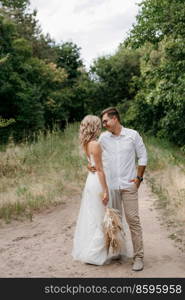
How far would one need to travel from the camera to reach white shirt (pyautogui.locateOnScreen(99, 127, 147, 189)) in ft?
19.2

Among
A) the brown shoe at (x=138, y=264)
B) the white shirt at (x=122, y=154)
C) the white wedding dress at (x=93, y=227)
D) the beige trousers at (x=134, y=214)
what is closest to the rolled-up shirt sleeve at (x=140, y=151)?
the white shirt at (x=122, y=154)

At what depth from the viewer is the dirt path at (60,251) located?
19.2ft

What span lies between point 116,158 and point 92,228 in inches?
37.4

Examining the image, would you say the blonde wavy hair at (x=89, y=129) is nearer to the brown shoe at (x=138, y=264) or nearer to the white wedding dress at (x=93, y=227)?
the white wedding dress at (x=93, y=227)

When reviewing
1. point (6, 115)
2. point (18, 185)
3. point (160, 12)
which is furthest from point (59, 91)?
point (18, 185)

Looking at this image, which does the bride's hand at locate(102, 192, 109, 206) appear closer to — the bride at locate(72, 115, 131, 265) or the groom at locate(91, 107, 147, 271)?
the bride at locate(72, 115, 131, 265)

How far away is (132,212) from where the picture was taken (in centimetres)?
582

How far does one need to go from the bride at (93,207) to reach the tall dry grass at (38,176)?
353 cm

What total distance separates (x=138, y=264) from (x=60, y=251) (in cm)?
157

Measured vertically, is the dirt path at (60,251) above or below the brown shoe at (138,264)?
below

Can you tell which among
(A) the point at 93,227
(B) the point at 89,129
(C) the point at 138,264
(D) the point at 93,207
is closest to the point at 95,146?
(B) the point at 89,129

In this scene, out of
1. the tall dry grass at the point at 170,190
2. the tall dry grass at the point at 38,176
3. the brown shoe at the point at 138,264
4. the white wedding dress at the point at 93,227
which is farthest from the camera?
the tall dry grass at the point at 38,176

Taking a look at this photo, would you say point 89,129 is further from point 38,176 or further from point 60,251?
point 38,176

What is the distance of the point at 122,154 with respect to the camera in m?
5.86
